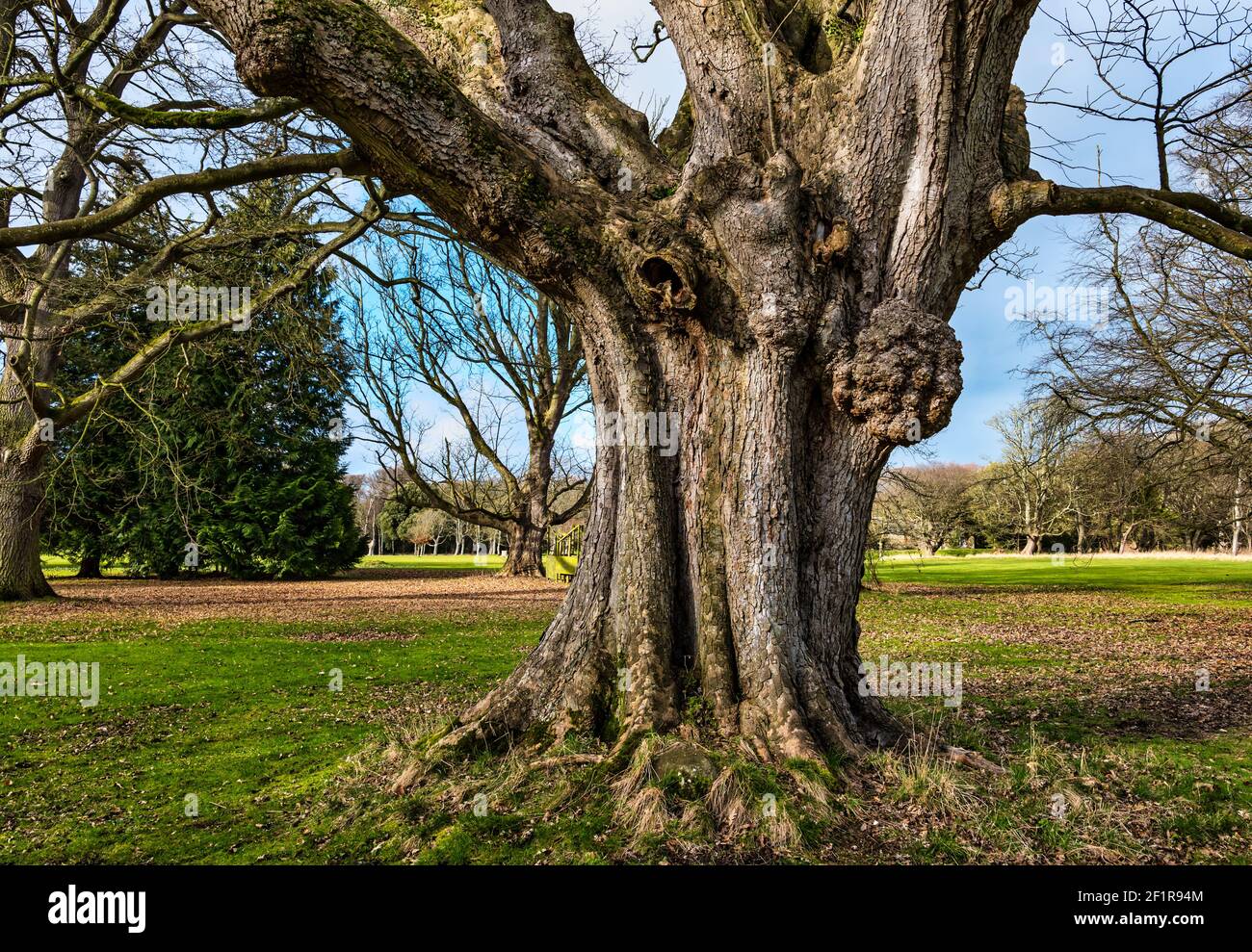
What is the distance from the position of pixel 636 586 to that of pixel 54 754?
4.63 m

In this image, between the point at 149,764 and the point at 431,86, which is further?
the point at 149,764

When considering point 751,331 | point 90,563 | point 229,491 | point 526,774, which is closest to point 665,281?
point 751,331

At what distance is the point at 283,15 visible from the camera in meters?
3.94

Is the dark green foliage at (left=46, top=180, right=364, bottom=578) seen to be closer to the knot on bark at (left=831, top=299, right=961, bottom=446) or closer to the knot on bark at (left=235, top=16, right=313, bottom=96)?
the knot on bark at (left=235, top=16, right=313, bottom=96)

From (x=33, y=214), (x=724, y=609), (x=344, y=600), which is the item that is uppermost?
(x=33, y=214)

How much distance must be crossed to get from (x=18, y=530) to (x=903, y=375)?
56.7ft

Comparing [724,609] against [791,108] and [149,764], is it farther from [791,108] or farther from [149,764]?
[149,764]

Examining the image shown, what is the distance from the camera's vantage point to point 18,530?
14.4 metres

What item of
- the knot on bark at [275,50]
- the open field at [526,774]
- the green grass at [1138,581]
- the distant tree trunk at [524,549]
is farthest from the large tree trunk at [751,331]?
the distant tree trunk at [524,549]

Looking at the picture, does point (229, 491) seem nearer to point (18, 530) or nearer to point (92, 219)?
point (18, 530)

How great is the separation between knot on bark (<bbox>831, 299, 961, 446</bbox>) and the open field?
2008mm

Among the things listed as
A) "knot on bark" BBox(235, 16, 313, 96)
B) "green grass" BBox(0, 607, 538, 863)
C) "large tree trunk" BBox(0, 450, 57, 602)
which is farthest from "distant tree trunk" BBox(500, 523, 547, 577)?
"knot on bark" BBox(235, 16, 313, 96)

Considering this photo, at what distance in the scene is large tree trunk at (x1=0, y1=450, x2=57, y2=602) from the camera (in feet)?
45.6
